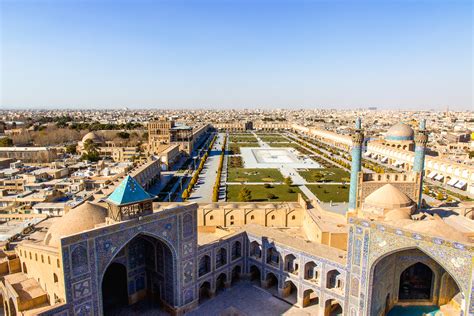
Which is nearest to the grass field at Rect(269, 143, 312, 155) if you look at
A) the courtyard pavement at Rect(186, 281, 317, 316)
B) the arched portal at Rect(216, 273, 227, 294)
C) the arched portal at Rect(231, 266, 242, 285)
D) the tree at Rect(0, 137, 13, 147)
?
the arched portal at Rect(231, 266, 242, 285)

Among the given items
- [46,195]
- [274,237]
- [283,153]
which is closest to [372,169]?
[283,153]

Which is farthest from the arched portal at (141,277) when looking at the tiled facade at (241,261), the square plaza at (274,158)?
the square plaza at (274,158)

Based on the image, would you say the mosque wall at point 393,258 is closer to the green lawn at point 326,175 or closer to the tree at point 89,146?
the green lawn at point 326,175

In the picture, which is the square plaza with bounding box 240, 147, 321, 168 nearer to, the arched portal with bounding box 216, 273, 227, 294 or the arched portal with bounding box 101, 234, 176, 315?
the arched portal with bounding box 216, 273, 227, 294

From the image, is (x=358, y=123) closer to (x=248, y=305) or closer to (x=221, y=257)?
(x=221, y=257)

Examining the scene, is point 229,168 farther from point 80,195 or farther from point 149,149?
point 80,195

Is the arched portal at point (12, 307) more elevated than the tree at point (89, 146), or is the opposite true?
the tree at point (89, 146)
